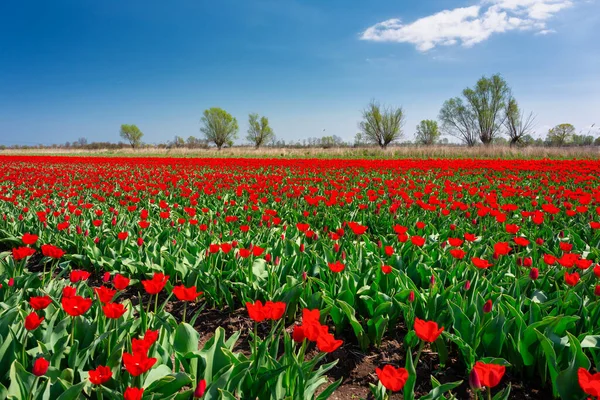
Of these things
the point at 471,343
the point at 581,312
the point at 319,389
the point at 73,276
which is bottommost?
the point at 319,389

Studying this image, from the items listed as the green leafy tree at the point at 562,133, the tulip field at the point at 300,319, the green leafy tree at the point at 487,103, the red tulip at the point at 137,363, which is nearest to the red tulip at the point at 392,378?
the tulip field at the point at 300,319

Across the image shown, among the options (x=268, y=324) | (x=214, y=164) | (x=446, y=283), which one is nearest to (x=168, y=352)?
(x=268, y=324)

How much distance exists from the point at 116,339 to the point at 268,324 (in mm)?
1122

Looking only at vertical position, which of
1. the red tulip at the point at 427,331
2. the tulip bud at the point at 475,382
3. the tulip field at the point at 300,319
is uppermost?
the red tulip at the point at 427,331

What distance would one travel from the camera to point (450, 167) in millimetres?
11508

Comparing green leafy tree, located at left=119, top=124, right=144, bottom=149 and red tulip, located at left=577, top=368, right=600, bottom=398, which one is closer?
red tulip, located at left=577, top=368, right=600, bottom=398

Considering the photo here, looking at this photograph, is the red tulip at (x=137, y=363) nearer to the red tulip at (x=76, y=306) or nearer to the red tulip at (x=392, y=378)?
the red tulip at (x=76, y=306)

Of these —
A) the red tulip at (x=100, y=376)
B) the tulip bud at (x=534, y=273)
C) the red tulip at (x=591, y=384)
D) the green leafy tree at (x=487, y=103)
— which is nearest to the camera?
the red tulip at (x=591, y=384)

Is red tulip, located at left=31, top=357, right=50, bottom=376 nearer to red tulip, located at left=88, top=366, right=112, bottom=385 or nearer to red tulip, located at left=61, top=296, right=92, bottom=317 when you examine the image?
red tulip, located at left=88, top=366, right=112, bottom=385

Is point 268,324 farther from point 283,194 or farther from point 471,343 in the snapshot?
point 283,194

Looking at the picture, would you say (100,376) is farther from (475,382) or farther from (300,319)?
(300,319)

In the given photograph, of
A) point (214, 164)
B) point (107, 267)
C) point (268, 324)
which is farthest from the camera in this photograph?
point (214, 164)

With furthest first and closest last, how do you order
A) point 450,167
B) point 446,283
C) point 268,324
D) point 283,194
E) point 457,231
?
point 450,167 → point 283,194 → point 457,231 → point 446,283 → point 268,324

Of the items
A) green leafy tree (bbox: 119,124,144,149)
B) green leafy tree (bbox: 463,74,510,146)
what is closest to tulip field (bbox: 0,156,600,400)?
green leafy tree (bbox: 463,74,510,146)
